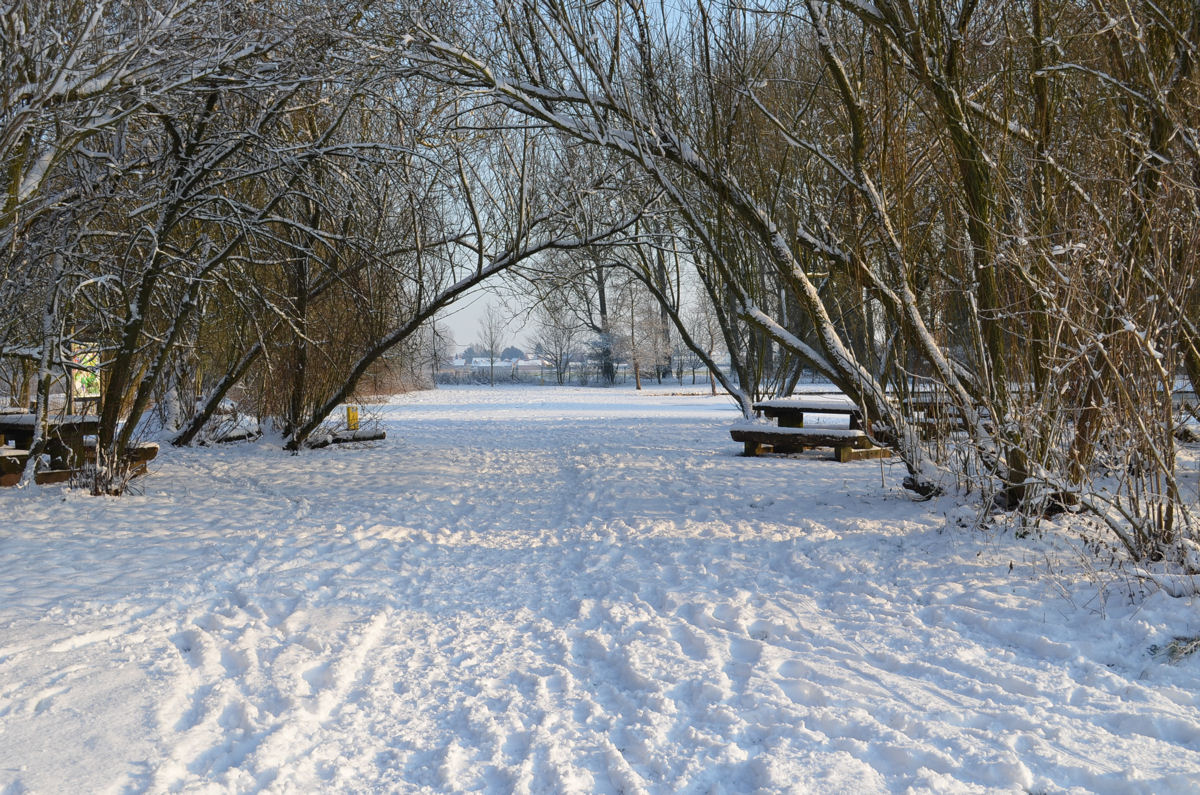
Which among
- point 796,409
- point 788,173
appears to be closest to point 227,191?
point 788,173

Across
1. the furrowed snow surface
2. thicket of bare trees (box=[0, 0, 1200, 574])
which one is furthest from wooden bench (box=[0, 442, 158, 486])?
the furrowed snow surface

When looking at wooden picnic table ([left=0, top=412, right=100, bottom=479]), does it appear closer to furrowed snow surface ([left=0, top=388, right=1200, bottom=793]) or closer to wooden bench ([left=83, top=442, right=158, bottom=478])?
wooden bench ([left=83, top=442, right=158, bottom=478])

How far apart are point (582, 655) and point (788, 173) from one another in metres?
8.02

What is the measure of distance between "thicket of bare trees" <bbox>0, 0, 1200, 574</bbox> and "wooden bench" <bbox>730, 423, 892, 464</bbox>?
4.41ft

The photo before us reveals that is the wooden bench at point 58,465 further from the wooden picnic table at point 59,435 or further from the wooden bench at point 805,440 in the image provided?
the wooden bench at point 805,440

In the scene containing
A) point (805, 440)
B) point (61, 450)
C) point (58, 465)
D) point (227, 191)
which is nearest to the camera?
point (61, 450)

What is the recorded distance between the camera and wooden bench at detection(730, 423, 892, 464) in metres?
10.4

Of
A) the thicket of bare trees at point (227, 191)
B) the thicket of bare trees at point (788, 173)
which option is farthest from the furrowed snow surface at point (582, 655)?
the thicket of bare trees at point (227, 191)

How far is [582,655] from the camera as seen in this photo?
3914 millimetres

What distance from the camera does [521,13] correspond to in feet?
24.7

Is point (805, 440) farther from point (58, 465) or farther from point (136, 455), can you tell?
point (58, 465)

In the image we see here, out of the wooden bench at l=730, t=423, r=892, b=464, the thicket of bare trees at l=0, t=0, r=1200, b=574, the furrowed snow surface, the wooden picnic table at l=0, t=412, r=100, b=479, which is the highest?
the thicket of bare trees at l=0, t=0, r=1200, b=574

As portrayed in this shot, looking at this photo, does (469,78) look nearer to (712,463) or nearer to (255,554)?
(255,554)

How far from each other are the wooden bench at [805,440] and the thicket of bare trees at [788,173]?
1.34m
